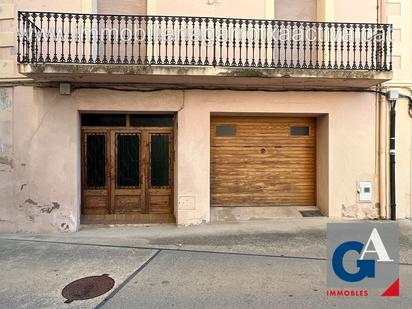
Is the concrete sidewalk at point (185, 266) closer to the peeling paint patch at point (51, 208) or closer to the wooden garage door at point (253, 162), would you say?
the peeling paint patch at point (51, 208)

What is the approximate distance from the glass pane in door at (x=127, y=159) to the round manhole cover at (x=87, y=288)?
135 inches

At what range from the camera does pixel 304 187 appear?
→ 8367 millimetres

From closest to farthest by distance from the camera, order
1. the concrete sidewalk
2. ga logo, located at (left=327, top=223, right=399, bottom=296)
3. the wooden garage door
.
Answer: the concrete sidewalk, ga logo, located at (left=327, top=223, right=399, bottom=296), the wooden garage door

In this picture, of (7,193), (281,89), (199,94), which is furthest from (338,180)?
(7,193)

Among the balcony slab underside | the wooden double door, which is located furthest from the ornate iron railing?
the wooden double door

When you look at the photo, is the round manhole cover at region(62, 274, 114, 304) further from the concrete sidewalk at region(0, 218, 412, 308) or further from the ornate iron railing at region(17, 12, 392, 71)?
the ornate iron railing at region(17, 12, 392, 71)

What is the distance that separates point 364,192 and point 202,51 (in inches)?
185

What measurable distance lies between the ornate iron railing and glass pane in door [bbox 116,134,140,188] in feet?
5.64

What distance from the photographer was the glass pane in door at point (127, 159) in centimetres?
781

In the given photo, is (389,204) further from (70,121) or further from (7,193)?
(7,193)

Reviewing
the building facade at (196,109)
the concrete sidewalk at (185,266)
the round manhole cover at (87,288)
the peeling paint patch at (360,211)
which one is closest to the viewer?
the concrete sidewalk at (185,266)

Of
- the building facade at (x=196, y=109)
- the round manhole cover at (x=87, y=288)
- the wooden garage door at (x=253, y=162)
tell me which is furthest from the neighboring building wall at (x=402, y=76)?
the round manhole cover at (x=87, y=288)

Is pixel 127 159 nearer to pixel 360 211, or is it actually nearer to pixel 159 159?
pixel 159 159

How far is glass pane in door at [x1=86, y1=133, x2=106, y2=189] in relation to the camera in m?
7.78
